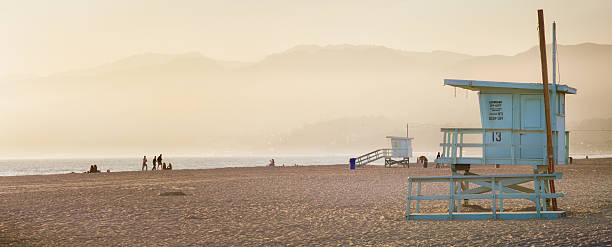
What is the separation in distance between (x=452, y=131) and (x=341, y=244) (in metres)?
8.30

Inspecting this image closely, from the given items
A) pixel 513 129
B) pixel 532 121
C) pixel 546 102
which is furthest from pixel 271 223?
pixel 532 121

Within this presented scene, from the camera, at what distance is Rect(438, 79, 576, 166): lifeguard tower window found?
19.3 m

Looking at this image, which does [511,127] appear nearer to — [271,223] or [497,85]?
[497,85]

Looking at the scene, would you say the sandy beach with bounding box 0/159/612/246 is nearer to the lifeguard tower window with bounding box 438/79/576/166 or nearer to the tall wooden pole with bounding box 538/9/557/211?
the tall wooden pole with bounding box 538/9/557/211

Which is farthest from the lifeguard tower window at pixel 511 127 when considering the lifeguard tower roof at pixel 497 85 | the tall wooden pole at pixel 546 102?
the tall wooden pole at pixel 546 102

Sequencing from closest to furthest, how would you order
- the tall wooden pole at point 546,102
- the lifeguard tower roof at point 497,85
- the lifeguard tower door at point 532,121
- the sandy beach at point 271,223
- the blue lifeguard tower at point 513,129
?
the sandy beach at point 271,223 < the tall wooden pole at point 546,102 < the lifeguard tower roof at point 497,85 < the blue lifeguard tower at point 513,129 < the lifeguard tower door at point 532,121

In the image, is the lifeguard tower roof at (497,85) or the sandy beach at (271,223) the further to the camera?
the lifeguard tower roof at (497,85)

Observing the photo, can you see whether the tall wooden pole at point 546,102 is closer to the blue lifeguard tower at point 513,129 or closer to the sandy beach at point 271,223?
the blue lifeguard tower at point 513,129

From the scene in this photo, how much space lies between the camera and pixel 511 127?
63.9ft

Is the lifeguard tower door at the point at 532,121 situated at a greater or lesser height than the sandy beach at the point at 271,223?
greater

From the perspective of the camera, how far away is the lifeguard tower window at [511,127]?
1928 centimetres

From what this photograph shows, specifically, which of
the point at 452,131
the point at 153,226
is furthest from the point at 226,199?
the point at 452,131

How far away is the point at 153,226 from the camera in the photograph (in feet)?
55.7

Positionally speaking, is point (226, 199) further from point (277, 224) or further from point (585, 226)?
point (585, 226)
